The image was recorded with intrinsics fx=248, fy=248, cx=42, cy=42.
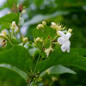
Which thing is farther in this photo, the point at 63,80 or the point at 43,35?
the point at 63,80

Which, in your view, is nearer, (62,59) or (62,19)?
(62,59)

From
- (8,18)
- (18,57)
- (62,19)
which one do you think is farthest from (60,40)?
(62,19)

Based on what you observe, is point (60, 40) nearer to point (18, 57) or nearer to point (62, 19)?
point (18, 57)

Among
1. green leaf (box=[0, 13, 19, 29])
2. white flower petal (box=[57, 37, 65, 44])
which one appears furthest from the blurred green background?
white flower petal (box=[57, 37, 65, 44])

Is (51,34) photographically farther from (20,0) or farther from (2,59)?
(20,0)

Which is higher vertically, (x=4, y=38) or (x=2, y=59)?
(x=4, y=38)

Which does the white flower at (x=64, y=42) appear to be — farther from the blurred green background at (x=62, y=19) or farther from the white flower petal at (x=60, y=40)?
the blurred green background at (x=62, y=19)

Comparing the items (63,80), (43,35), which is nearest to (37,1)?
(63,80)

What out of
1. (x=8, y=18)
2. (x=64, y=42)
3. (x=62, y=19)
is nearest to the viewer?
(x=64, y=42)
